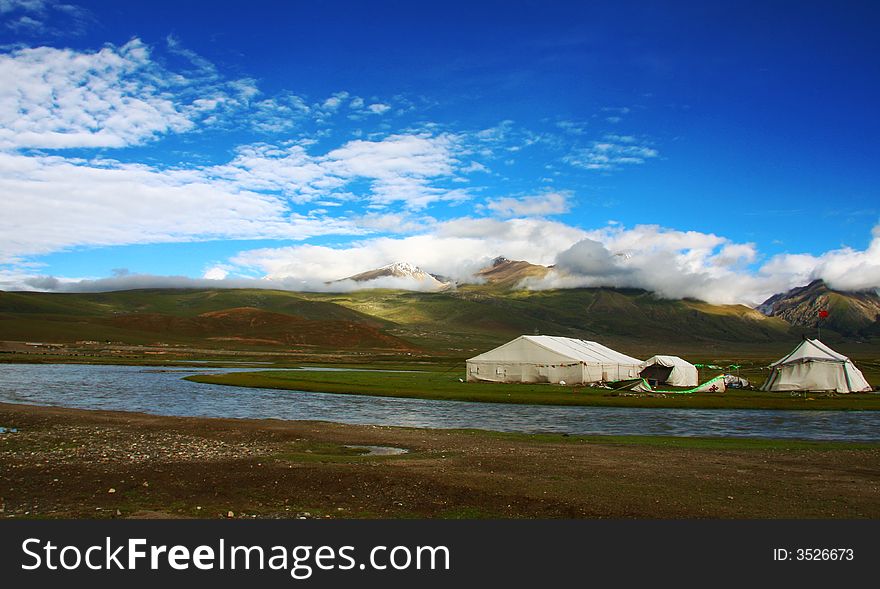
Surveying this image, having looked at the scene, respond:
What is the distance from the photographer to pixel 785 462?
23609 millimetres

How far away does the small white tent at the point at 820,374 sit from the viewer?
206 ft

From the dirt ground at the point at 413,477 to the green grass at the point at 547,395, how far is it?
25213 mm

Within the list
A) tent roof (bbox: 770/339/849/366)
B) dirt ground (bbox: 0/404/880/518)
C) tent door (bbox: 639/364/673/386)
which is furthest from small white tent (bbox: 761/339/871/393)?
dirt ground (bbox: 0/404/880/518)

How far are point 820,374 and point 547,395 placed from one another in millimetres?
28527

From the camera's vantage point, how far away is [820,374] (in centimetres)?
6328

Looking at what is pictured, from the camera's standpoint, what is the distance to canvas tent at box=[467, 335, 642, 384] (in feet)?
241

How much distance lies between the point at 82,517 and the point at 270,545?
17.9 feet

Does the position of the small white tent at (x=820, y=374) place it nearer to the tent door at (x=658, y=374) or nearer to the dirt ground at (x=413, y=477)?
the tent door at (x=658, y=374)

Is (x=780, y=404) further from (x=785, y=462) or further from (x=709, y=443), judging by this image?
(x=785, y=462)

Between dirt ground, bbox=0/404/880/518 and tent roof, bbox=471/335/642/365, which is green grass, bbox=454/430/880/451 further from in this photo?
tent roof, bbox=471/335/642/365

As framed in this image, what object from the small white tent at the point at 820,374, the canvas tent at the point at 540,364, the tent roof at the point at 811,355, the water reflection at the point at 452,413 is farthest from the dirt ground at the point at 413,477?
the canvas tent at the point at 540,364

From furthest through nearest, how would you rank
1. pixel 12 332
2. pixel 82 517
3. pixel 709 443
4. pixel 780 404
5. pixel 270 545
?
pixel 12 332, pixel 780 404, pixel 709 443, pixel 82 517, pixel 270 545

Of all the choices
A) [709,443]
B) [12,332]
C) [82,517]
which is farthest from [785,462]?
[12,332]

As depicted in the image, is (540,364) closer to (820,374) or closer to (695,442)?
(820,374)
